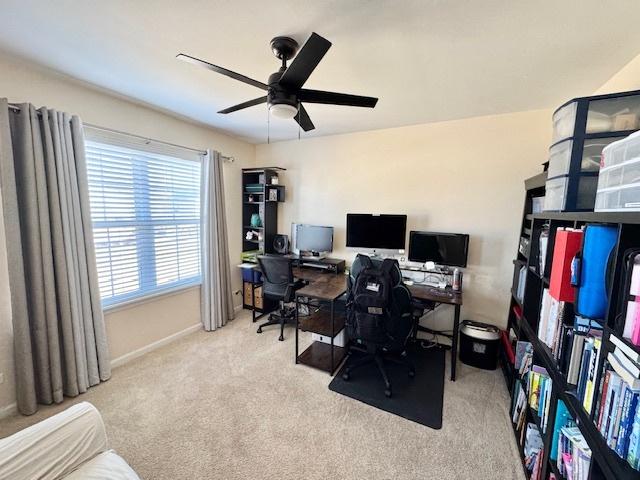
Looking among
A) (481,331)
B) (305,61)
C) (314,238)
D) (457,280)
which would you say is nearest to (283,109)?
(305,61)

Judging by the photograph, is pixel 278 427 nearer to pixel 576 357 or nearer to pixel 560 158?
pixel 576 357

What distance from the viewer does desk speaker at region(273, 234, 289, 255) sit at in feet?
12.2

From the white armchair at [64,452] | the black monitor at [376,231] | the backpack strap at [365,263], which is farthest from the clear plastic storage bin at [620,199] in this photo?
the white armchair at [64,452]

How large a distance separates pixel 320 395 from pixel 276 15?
8.29 feet

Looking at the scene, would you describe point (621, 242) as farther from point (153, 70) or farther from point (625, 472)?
point (153, 70)

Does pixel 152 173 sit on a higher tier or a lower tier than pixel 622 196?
higher

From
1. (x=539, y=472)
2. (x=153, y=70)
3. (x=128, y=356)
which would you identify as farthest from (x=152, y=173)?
(x=539, y=472)

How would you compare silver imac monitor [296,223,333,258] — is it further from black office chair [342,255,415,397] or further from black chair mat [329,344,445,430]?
black chair mat [329,344,445,430]

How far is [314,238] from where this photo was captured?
3.41 metres

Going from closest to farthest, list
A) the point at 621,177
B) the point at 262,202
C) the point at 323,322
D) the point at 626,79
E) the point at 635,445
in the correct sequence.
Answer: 1. the point at 635,445
2. the point at 621,177
3. the point at 626,79
4. the point at 323,322
5. the point at 262,202

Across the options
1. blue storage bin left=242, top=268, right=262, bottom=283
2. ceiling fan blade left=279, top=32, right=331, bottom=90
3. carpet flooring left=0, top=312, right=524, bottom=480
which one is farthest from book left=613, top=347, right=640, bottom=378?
blue storage bin left=242, top=268, right=262, bottom=283

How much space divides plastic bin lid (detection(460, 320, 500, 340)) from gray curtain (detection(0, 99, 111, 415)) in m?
3.31

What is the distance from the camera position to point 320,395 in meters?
2.10

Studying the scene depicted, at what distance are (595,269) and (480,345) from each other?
5.88 feet
